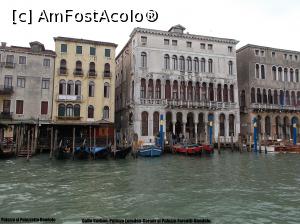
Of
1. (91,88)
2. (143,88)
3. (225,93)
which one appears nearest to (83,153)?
(91,88)

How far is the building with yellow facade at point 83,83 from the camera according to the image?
26.3 m

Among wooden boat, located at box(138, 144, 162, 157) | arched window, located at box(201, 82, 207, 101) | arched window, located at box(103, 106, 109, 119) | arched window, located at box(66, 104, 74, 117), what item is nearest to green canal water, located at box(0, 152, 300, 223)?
wooden boat, located at box(138, 144, 162, 157)

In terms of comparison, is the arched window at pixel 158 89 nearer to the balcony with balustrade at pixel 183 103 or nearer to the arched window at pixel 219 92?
the balcony with balustrade at pixel 183 103

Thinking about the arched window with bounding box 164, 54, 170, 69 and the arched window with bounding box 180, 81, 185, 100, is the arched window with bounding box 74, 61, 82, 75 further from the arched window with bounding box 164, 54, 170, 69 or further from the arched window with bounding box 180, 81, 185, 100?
the arched window with bounding box 180, 81, 185, 100

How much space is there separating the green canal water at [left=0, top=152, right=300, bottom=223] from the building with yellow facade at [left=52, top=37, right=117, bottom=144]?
1408cm

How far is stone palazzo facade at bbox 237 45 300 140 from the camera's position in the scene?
106ft

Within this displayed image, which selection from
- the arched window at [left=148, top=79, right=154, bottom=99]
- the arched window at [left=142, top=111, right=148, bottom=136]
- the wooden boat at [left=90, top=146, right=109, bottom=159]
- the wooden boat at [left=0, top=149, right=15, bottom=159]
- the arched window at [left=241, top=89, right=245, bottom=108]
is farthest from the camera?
the arched window at [left=241, top=89, right=245, bottom=108]

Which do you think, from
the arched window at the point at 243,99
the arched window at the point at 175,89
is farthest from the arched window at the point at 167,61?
the arched window at the point at 243,99

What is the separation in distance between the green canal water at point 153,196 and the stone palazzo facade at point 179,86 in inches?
623

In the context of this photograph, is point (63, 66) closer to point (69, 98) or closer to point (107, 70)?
point (69, 98)

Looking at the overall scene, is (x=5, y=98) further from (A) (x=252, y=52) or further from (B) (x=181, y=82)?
(A) (x=252, y=52)

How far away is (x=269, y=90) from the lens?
1310 inches

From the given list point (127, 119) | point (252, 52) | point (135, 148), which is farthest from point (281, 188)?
point (252, 52)

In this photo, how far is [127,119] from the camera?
2997 centimetres
